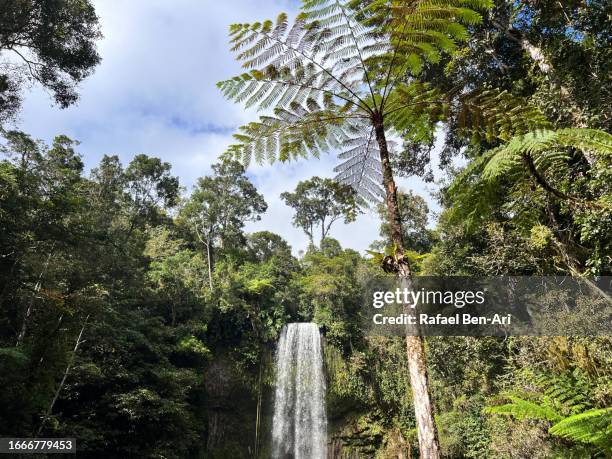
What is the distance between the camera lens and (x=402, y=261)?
2080 mm

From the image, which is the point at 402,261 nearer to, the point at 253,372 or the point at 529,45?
the point at 529,45

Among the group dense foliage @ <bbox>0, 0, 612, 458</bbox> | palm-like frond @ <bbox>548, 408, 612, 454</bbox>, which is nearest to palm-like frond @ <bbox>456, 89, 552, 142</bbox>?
dense foliage @ <bbox>0, 0, 612, 458</bbox>

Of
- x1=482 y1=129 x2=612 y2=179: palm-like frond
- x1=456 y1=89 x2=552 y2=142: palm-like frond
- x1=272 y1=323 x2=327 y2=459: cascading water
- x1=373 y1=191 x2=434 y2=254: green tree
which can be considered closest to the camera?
x1=482 y1=129 x2=612 y2=179: palm-like frond

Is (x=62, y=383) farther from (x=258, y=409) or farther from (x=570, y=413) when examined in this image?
(x=570, y=413)

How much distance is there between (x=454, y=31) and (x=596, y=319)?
19.0 feet

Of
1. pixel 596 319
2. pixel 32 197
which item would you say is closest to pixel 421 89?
pixel 596 319

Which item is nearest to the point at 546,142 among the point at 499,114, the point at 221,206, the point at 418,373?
the point at 499,114

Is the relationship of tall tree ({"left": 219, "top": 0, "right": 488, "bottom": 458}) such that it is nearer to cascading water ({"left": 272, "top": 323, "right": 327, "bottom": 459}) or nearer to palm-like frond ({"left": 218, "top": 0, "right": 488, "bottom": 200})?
palm-like frond ({"left": 218, "top": 0, "right": 488, "bottom": 200})

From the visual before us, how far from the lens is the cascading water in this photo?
14.5 meters

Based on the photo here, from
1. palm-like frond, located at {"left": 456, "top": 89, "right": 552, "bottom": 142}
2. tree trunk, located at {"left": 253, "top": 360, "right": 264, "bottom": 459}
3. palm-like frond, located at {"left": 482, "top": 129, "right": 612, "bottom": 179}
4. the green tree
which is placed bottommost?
tree trunk, located at {"left": 253, "top": 360, "right": 264, "bottom": 459}

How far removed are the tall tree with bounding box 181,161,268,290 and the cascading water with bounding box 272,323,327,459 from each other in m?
7.33

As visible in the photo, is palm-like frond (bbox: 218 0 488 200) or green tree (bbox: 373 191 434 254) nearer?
palm-like frond (bbox: 218 0 488 200)

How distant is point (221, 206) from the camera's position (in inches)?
859

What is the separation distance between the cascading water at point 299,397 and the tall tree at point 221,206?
24.0 ft
